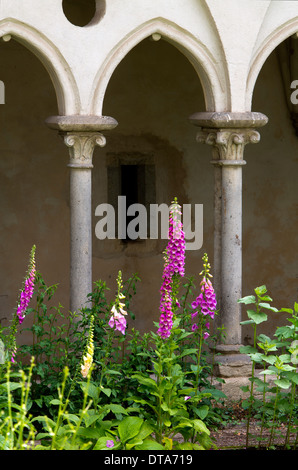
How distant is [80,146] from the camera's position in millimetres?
7910

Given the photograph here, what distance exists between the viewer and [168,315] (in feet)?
19.7

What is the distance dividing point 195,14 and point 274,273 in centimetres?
405

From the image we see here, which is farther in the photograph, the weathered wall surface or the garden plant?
the weathered wall surface

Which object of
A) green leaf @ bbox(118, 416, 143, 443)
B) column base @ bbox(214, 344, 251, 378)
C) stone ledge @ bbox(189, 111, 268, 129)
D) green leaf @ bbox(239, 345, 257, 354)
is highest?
stone ledge @ bbox(189, 111, 268, 129)

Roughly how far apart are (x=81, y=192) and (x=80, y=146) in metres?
0.36

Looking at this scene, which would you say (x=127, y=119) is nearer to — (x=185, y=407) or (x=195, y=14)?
(x=195, y=14)

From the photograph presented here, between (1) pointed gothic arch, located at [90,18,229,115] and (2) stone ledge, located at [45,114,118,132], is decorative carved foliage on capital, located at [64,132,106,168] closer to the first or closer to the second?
(2) stone ledge, located at [45,114,118,132]

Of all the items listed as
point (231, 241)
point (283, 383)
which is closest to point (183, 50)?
point (231, 241)

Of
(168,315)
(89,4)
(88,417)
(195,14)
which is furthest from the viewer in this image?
(89,4)

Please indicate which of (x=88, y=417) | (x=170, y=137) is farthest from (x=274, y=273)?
(x=88, y=417)

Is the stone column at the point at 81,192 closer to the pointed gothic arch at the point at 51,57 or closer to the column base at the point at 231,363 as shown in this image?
the pointed gothic arch at the point at 51,57

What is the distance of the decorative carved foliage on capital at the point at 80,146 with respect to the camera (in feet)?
25.9

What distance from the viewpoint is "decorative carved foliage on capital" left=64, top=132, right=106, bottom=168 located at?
7.90 metres

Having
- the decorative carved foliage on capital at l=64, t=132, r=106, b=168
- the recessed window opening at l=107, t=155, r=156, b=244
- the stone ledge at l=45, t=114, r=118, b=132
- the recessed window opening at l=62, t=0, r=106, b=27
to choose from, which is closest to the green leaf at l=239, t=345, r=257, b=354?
the decorative carved foliage on capital at l=64, t=132, r=106, b=168
